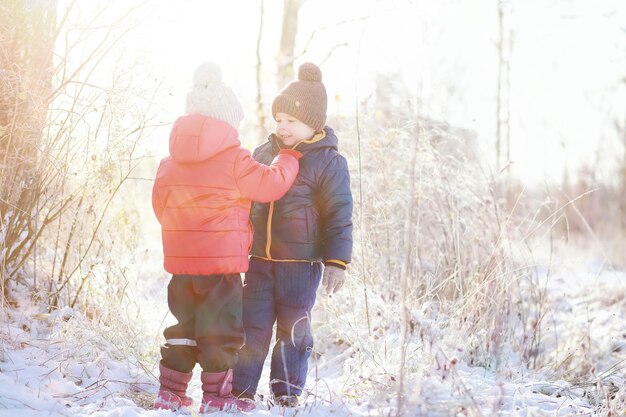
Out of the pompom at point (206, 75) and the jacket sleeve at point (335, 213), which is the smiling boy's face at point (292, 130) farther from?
the pompom at point (206, 75)

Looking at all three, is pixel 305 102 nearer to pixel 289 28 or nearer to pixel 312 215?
pixel 312 215

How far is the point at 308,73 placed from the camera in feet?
Answer: 11.3

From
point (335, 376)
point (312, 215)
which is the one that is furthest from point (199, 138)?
point (335, 376)

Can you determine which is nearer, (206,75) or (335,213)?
(206,75)

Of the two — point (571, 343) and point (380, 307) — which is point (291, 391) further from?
point (571, 343)

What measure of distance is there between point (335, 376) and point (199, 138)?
74.4 inches

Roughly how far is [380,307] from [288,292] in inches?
39.4

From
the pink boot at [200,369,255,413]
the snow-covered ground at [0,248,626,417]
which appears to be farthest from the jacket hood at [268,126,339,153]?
the pink boot at [200,369,255,413]

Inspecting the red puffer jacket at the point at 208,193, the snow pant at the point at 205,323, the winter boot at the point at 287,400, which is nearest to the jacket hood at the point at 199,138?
the red puffer jacket at the point at 208,193

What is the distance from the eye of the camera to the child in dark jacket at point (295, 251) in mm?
3252

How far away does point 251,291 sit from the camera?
3303 mm

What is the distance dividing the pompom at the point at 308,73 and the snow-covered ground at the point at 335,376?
122cm

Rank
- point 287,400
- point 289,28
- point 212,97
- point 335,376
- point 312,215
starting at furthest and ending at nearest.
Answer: point 289,28
point 335,376
point 312,215
point 287,400
point 212,97

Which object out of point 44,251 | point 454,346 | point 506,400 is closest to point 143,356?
point 44,251
